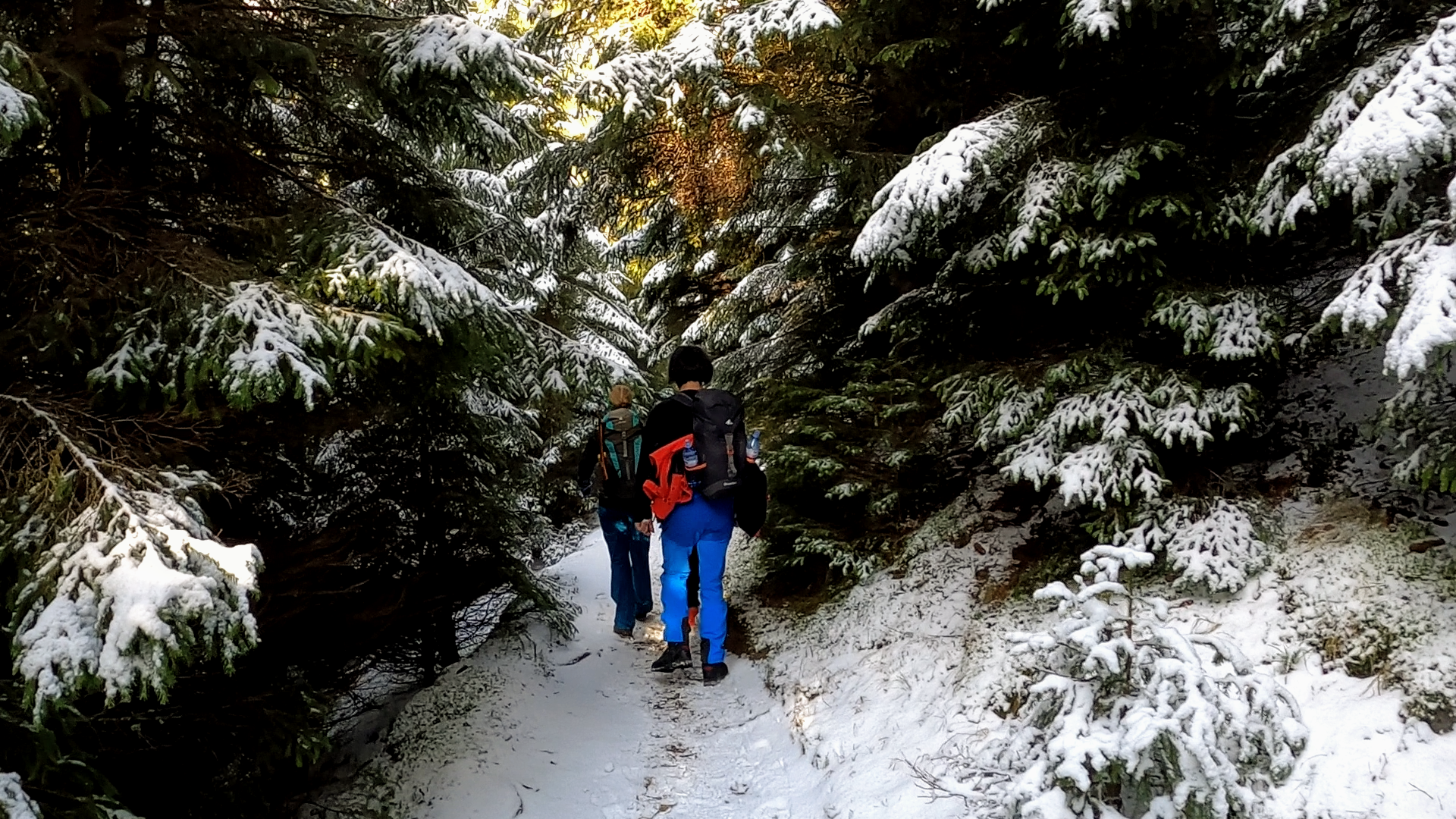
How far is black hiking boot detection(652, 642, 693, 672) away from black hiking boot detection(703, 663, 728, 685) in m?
0.25

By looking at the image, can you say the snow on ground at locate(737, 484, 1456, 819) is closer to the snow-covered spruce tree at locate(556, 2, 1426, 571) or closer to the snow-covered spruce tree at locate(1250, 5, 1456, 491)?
the snow-covered spruce tree at locate(1250, 5, 1456, 491)

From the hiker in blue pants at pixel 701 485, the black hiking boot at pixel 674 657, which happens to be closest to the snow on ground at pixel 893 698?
the black hiking boot at pixel 674 657

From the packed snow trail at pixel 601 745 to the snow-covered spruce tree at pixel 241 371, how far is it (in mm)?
765

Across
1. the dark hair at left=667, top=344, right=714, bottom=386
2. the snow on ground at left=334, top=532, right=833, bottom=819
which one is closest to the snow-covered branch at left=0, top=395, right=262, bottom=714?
the snow on ground at left=334, top=532, right=833, bottom=819

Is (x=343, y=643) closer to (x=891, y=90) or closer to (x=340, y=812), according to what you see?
(x=340, y=812)

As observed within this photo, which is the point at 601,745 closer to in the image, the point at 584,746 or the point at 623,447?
the point at 584,746

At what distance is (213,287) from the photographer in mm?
4117

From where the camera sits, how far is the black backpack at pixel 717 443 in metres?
6.29

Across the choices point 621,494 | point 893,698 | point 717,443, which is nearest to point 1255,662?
point 893,698

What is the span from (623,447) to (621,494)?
0.44m

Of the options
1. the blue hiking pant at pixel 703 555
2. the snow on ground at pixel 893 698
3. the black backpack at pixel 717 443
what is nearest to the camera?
the snow on ground at pixel 893 698

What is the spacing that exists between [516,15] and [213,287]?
651 cm

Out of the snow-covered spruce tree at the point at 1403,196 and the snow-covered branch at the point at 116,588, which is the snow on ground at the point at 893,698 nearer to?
the snow-covered spruce tree at the point at 1403,196

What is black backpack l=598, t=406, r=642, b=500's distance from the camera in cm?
725
